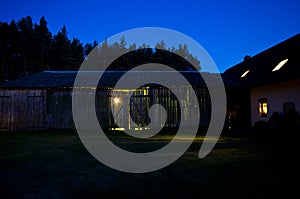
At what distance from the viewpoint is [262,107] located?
1464cm

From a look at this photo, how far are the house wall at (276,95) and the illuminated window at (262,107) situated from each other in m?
0.23

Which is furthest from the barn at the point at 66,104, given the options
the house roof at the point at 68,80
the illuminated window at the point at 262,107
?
the illuminated window at the point at 262,107

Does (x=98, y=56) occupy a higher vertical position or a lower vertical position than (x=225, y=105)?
higher

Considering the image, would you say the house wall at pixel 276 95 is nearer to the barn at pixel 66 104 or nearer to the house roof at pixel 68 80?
the house roof at pixel 68 80

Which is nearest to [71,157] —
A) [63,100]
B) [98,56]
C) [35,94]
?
[63,100]

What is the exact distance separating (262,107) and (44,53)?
124ft

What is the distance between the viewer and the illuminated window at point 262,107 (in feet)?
46.9

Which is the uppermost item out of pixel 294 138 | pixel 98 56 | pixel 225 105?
pixel 98 56

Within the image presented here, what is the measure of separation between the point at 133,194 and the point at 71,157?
347cm

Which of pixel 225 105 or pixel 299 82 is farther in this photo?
pixel 225 105

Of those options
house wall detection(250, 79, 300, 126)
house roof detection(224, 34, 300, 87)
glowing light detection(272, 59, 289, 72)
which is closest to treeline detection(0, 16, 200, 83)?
house roof detection(224, 34, 300, 87)

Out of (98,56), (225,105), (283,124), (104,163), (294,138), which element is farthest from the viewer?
(98,56)

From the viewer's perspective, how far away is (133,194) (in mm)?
3328

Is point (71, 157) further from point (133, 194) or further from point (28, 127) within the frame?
point (28, 127)
